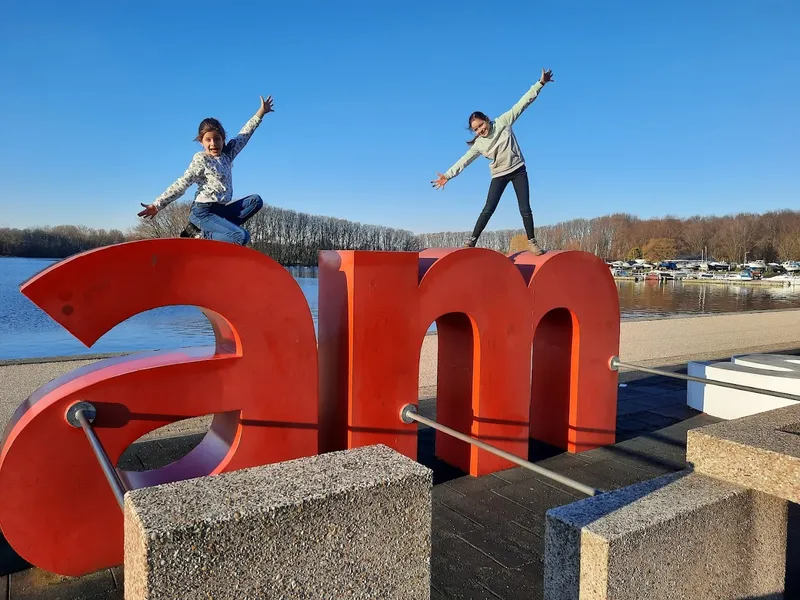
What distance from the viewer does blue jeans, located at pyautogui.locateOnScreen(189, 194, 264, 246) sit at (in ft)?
15.6

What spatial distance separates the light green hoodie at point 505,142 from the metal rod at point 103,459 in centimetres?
467

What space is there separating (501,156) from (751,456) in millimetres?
4408

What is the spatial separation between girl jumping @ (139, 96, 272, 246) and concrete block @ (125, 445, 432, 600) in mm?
3024

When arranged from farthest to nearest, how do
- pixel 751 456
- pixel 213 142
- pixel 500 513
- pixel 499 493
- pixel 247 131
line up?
pixel 499 493, pixel 247 131, pixel 500 513, pixel 213 142, pixel 751 456

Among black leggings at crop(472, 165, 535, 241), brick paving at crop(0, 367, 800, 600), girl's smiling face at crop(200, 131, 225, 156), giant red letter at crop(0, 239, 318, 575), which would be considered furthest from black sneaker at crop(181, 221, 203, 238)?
black leggings at crop(472, 165, 535, 241)

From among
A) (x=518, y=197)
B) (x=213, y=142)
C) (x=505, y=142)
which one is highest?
(x=505, y=142)

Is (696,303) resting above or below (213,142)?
below

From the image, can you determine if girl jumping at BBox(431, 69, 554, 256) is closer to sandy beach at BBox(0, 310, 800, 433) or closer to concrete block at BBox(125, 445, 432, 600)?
sandy beach at BBox(0, 310, 800, 433)

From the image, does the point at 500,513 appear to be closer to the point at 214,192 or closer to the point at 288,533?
the point at 288,533

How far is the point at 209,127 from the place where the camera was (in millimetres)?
4773

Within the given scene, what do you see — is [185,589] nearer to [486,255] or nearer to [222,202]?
[222,202]

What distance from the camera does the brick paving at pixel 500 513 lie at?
12.5 ft

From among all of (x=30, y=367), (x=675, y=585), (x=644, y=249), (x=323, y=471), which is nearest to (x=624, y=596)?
(x=675, y=585)

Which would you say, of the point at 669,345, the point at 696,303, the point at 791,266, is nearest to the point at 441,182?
the point at 669,345
